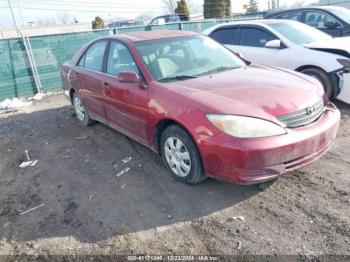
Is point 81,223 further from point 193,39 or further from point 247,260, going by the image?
point 193,39

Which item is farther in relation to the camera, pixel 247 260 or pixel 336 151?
pixel 336 151

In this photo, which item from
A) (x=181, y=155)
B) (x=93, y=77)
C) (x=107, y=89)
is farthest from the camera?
(x=93, y=77)

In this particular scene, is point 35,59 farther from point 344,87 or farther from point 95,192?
point 344,87

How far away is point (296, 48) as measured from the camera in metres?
5.82

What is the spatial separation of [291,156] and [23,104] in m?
7.29

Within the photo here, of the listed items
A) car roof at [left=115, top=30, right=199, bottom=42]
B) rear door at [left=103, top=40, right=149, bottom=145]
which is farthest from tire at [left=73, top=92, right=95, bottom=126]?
car roof at [left=115, top=30, right=199, bottom=42]

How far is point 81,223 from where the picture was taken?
308 centimetres

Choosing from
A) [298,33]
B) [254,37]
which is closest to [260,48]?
[254,37]

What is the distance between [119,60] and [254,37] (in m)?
3.50

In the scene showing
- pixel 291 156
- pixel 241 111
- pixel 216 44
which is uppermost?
pixel 216 44

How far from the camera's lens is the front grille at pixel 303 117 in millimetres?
2970

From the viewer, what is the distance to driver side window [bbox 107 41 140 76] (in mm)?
3980

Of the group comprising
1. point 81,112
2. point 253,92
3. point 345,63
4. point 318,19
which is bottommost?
point 81,112

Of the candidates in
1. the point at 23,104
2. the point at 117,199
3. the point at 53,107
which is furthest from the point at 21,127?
the point at 117,199
